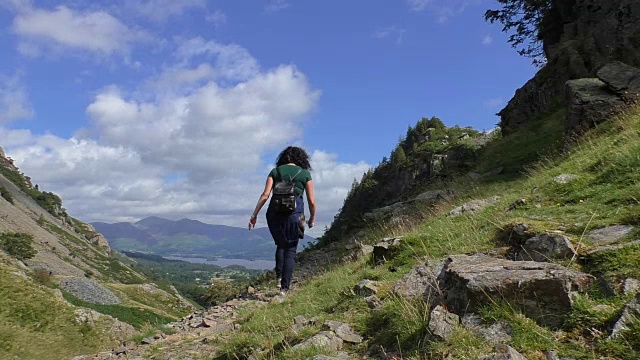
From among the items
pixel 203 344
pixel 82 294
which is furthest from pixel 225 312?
pixel 82 294

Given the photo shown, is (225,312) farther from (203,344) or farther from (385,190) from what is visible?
(385,190)

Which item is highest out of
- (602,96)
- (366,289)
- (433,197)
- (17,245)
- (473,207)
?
(602,96)

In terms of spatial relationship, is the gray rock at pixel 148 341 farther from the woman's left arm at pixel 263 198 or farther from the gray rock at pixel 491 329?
the gray rock at pixel 491 329

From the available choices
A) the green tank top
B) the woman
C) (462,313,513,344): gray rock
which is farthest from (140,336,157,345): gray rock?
(462,313,513,344): gray rock

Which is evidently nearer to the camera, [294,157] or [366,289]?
[366,289]

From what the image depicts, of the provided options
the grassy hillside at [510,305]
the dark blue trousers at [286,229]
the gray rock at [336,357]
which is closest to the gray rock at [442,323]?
the grassy hillside at [510,305]

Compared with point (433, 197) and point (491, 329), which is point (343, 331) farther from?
point (433, 197)

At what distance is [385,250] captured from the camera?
9.12m

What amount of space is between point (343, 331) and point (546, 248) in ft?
9.57

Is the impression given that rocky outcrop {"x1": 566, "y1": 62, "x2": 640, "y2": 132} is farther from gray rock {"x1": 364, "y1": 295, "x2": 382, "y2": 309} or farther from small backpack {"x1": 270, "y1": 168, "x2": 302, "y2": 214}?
gray rock {"x1": 364, "y1": 295, "x2": 382, "y2": 309}

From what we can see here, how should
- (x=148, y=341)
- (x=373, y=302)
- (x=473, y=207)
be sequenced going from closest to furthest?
1. (x=373, y=302)
2. (x=148, y=341)
3. (x=473, y=207)

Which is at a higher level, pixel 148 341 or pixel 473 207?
pixel 473 207

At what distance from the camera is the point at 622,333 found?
135 inches

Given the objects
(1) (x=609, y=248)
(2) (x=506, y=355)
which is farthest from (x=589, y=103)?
(2) (x=506, y=355)
